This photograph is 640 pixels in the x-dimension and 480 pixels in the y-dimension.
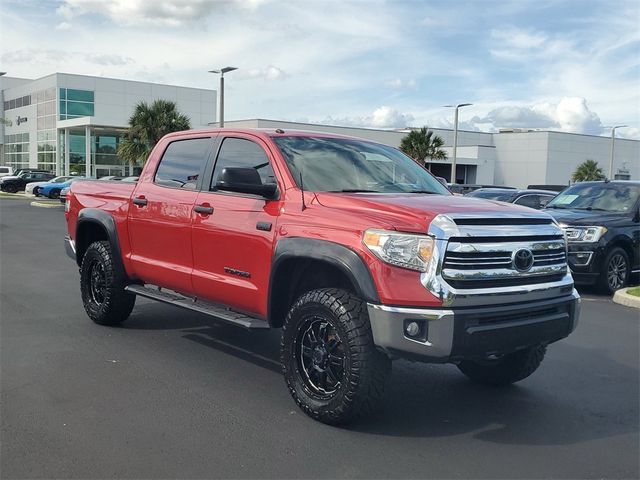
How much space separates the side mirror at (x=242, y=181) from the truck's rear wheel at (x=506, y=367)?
2077mm

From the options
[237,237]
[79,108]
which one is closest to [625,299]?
[237,237]

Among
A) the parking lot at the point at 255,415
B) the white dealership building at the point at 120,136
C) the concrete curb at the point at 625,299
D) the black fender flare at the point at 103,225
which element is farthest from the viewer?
the white dealership building at the point at 120,136

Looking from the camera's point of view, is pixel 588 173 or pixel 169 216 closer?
pixel 169 216

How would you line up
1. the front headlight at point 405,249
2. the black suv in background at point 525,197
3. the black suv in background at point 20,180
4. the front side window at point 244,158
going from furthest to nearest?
the black suv in background at point 20,180, the black suv in background at point 525,197, the front side window at point 244,158, the front headlight at point 405,249

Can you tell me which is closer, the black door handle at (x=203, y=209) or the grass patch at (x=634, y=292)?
the black door handle at (x=203, y=209)

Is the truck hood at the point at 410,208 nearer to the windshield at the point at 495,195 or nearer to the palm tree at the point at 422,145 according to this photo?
the windshield at the point at 495,195

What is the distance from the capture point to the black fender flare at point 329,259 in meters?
3.93

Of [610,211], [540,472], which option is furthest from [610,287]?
[540,472]

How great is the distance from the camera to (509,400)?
493 centimetres

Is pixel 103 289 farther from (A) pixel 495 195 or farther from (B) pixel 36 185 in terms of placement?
(B) pixel 36 185

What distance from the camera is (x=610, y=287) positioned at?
32.4 ft

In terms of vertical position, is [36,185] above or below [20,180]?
below

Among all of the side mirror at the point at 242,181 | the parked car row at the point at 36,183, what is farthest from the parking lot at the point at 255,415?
the parked car row at the point at 36,183

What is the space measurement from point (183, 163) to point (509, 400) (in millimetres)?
3530
